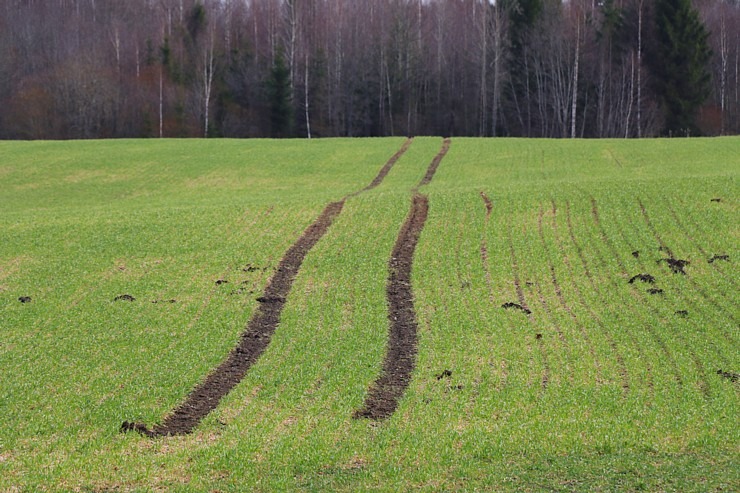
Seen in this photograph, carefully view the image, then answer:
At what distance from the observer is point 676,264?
92.8ft

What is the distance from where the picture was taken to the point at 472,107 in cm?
10712

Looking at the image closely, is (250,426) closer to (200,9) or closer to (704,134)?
(704,134)

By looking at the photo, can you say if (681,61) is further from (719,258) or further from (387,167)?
(719,258)

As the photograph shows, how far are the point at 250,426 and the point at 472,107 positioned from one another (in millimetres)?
95082

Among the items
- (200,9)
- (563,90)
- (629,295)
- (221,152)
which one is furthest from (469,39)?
(629,295)

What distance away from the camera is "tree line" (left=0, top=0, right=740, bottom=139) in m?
94.0

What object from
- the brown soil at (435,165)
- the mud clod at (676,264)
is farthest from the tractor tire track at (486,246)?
the brown soil at (435,165)

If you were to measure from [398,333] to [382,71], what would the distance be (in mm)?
84625

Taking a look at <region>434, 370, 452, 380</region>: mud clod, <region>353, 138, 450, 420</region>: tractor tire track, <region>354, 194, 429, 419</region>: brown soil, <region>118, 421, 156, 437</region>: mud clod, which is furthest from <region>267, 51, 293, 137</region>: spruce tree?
<region>118, 421, 156, 437</region>: mud clod

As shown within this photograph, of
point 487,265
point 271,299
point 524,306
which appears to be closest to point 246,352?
point 271,299

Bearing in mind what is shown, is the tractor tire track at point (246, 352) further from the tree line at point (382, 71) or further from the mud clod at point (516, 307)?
the tree line at point (382, 71)

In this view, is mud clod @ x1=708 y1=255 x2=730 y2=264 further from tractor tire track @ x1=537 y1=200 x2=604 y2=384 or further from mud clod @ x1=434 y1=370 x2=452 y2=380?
mud clod @ x1=434 y1=370 x2=452 y2=380

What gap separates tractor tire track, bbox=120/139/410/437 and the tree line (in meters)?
66.1

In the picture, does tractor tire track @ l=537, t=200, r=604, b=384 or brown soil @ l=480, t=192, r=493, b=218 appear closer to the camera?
tractor tire track @ l=537, t=200, r=604, b=384
